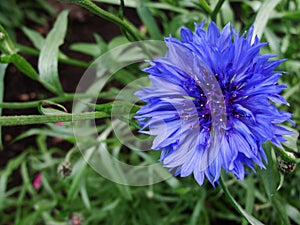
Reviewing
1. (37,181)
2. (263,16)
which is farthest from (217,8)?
(37,181)

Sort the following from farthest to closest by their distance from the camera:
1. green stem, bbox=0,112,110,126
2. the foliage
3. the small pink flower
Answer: the small pink flower
the foliage
green stem, bbox=0,112,110,126

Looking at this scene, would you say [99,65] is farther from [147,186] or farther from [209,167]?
[209,167]

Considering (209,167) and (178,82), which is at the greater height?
(178,82)

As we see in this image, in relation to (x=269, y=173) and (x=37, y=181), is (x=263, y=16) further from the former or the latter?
(x=37, y=181)

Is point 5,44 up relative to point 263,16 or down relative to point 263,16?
up

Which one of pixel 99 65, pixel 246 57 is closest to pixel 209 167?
pixel 246 57

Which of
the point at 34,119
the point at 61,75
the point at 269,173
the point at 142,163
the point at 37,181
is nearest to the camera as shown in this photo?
the point at 34,119

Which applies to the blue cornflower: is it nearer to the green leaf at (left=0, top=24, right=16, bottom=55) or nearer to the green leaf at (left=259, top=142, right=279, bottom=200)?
the green leaf at (left=259, top=142, right=279, bottom=200)

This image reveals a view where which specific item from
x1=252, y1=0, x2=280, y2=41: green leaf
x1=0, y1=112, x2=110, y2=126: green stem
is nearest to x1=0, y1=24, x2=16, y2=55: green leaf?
x1=0, y1=112, x2=110, y2=126: green stem
